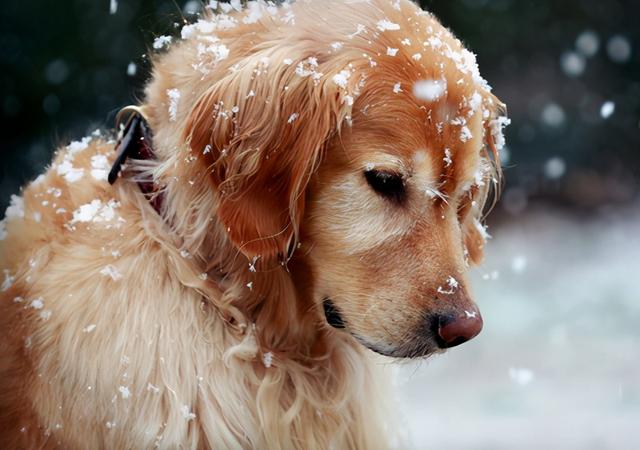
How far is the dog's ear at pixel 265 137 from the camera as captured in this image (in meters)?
1.94

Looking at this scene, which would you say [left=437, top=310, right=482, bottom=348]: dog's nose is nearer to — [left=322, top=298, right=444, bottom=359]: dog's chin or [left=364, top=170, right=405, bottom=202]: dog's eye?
[left=322, top=298, right=444, bottom=359]: dog's chin

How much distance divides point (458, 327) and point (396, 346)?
171mm

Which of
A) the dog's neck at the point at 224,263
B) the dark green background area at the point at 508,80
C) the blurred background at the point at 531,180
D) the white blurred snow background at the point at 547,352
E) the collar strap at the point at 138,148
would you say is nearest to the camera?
the dog's neck at the point at 224,263

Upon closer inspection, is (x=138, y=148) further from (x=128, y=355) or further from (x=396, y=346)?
(x=396, y=346)

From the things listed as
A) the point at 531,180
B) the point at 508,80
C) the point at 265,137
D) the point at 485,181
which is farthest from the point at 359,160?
the point at 531,180

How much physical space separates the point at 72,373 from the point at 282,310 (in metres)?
0.56

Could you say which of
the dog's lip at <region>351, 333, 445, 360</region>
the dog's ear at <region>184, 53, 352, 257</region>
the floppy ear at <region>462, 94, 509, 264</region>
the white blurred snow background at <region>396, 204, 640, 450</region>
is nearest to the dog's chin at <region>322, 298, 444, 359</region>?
the dog's lip at <region>351, 333, 445, 360</region>

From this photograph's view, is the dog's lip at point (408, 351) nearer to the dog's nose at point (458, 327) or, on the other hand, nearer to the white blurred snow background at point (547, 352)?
the dog's nose at point (458, 327)

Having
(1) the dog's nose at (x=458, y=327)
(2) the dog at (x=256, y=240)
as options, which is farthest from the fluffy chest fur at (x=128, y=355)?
(1) the dog's nose at (x=458, y=327)

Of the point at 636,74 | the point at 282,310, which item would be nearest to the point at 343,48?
the point at 282,310

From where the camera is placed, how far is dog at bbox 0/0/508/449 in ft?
6.39

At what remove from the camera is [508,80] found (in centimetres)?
628

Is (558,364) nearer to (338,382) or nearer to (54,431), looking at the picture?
(338,382)

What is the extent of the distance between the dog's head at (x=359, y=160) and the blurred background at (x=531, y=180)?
0.60 meters
